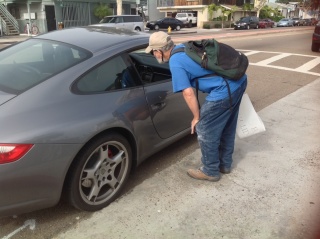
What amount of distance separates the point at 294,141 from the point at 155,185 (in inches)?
Answer: 86.8

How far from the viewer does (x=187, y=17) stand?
42844 millimetres

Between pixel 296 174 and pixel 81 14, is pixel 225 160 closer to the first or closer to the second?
pixel 296 174

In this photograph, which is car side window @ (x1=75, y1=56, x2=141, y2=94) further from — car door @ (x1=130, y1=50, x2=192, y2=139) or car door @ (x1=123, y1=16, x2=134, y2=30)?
car door @ (x1=123, y1=16, x2=134, y2=30)

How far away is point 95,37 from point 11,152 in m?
1.49

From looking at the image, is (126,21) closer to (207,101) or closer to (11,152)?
(207,101)

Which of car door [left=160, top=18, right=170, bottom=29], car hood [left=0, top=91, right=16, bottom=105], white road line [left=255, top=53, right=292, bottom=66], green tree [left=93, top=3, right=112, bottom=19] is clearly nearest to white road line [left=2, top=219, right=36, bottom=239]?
car hood [left=0, top=91, right=16, bottom=105]

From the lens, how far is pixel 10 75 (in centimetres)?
283

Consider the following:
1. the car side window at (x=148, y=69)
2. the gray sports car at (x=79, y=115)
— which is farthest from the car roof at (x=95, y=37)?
the car side window at (x=148, y=69)

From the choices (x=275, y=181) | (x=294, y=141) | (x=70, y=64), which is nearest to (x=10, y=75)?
(x=70, y=64)

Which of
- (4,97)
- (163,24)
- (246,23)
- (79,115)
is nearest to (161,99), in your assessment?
(79,115)

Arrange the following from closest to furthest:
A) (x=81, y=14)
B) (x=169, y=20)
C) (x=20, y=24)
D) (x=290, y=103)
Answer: (x=290, y=103) < (x=20, y=24) < (x=81, y=14) < (x=169, y=20)

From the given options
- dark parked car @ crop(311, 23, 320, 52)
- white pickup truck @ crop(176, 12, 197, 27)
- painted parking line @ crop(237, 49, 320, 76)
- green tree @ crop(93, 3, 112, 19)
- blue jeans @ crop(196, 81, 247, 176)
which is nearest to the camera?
blue jeans @ crop(196, 81, 247, 176)

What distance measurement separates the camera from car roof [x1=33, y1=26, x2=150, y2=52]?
3002 mm

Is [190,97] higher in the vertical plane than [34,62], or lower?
lower
